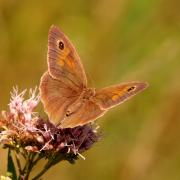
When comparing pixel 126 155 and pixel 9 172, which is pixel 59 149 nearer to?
pixel 9 172

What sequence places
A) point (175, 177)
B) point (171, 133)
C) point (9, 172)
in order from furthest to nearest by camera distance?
point (171, 133)
point (175, 177)
point (9, 172)

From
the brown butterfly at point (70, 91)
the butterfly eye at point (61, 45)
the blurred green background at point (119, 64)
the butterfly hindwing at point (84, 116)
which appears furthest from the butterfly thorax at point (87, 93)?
the blurred green background at point (119, 64)

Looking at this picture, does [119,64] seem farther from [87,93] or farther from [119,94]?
[119,94]

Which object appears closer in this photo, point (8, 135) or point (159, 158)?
point (8, 135)

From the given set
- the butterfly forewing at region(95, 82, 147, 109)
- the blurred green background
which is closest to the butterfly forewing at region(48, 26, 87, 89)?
the butterfly forewing at region(95, 82, 147, 109)

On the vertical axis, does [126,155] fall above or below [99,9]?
below

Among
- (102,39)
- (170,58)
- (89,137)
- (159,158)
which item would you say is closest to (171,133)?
(159,158)
